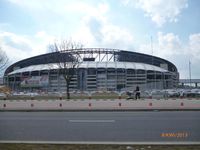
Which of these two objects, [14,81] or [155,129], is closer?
[155,129]

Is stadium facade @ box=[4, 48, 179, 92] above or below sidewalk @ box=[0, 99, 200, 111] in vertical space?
above

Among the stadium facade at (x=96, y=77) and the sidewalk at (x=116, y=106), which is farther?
the stadium facade at (x=96, y=77)

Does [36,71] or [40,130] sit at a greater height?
[36,71]

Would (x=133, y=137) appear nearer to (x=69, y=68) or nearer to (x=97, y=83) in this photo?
(x=69, y=68)

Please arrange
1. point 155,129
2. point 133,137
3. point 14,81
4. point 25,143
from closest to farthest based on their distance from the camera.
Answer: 1. point 25,143
2. point 133,137
3. point 155,129
4. point 14,81

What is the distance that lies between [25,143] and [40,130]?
8.67 feet

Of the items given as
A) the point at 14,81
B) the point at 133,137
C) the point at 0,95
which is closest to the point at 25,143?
the point at 133,137

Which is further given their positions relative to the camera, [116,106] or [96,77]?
[96,77]

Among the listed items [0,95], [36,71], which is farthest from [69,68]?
[36,71]

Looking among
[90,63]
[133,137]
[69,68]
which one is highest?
[90,63]

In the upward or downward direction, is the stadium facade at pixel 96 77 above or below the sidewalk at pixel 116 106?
above

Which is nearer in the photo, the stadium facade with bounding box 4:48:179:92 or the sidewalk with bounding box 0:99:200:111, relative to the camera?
the sidewalk with bounding box 0:99:200:111

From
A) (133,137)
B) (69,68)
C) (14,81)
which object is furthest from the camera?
(14,81)

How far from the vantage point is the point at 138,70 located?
111938mm
